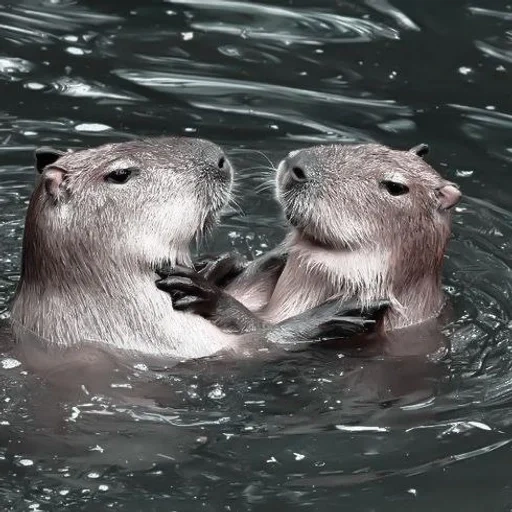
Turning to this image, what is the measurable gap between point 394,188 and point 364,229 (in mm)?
281

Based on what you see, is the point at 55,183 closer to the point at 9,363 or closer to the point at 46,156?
the point at 46,156

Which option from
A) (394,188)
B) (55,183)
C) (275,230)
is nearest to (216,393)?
(55,183)

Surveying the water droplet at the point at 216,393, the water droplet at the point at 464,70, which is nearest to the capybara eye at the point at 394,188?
the water droplet at the point at 216,393

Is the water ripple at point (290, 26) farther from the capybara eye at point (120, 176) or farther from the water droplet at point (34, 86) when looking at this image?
the capybara eye at point (120, 176)

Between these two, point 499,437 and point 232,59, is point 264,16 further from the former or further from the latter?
point 499,437

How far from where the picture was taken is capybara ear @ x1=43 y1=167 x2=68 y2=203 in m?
7.30

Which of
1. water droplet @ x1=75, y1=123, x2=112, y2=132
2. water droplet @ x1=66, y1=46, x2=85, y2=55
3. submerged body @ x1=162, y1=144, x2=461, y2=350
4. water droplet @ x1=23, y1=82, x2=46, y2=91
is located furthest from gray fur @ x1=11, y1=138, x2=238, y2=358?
water droplet @ x1=66, y1=46, x2=85, y2=55

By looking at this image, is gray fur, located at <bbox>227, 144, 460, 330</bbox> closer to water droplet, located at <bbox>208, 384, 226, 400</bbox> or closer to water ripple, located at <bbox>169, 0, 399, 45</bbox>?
water droplet, located at <bbox>208, 384, 226, 400</bbox>

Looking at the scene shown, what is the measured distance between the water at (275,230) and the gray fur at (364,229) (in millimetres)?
424

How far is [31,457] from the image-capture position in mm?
6625

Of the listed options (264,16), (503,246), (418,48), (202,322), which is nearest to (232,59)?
(264,16)

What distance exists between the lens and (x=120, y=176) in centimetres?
746

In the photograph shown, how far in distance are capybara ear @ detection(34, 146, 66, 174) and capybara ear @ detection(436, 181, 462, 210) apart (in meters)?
2.05

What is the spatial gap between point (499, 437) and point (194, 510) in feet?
5.31
